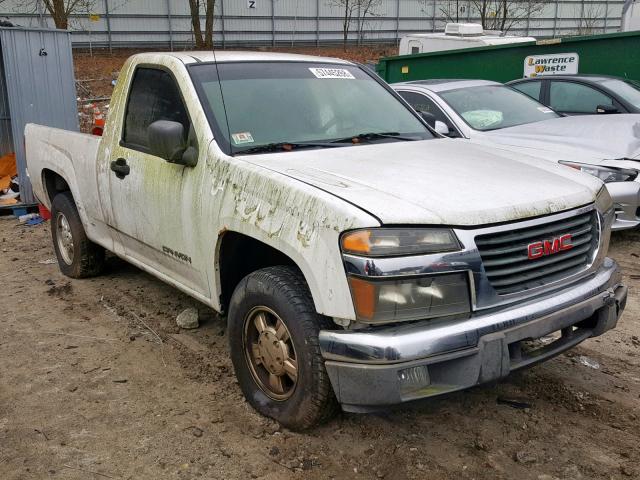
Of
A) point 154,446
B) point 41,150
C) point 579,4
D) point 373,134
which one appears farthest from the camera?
point 579,4

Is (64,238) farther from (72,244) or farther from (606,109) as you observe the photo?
(606,109)

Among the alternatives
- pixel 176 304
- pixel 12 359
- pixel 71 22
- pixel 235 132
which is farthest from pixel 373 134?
pixel 71 22

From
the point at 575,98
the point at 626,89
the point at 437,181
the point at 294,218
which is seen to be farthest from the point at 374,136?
the point at 626,89

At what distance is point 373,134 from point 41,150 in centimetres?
333

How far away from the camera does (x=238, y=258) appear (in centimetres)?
358

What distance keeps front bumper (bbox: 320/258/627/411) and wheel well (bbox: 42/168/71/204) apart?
395 centimetres

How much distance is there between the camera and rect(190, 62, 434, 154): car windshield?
3.70 meters

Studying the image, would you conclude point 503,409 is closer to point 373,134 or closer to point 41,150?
point 373,134

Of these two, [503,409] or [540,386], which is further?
[540,386]

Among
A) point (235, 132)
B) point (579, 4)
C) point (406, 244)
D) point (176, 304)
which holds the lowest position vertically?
point (176, 304)

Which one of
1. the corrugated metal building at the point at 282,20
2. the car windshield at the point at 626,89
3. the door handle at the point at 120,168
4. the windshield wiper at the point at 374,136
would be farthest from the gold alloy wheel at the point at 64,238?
the corrugated metal building at the point at 282,20

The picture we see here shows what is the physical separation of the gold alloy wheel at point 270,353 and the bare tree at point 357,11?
27.7 meters

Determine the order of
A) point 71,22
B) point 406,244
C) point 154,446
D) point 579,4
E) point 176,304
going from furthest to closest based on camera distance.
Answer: point 579,4 < point 71,22 < point 176,304 < point 154,446 < point 406,244

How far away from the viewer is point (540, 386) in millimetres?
3643
